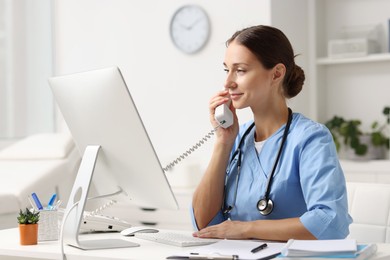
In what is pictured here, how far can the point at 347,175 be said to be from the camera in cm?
447

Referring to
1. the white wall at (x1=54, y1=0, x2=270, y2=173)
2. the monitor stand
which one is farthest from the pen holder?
the white wall at (x1=54, y1=0, x2=270, y2=173)

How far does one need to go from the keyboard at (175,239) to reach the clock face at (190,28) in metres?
2.82

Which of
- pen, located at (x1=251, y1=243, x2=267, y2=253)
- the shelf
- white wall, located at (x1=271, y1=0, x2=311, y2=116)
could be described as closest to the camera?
pen, located at (x1=251, y1=243, x2=267, y2=253)

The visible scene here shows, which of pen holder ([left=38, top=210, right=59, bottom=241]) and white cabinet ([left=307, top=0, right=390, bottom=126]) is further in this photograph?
white cabinet ([left=307, top=0, right=390, bottom=126])

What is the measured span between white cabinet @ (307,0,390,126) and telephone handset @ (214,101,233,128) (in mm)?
2486

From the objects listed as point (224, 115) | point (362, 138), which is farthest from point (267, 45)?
point (362, 138)

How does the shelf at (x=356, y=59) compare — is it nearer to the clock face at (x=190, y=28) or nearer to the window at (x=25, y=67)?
the clock face at (x=190, y=28)

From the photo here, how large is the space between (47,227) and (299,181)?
2.50 ft

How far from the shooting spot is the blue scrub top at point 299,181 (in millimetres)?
2002

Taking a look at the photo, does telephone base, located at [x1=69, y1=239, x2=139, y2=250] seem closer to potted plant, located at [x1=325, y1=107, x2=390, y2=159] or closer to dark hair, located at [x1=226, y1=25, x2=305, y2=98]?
dark hair, located at [x1=226, y1=25, x2=305, y2=98]

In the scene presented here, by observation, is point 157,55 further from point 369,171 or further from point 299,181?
point 299,181

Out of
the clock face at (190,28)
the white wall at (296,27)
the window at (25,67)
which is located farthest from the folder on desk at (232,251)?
the window at (25,67)

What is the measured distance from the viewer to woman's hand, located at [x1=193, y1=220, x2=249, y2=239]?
6.82 ft

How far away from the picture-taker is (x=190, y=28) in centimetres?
490
